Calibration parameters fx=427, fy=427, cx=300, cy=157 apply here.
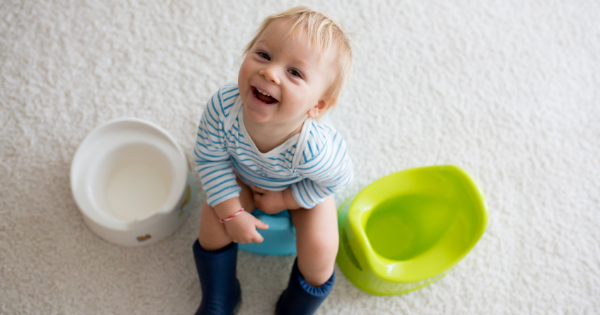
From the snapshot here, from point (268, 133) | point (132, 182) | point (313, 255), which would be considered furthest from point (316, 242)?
point (132, 182)

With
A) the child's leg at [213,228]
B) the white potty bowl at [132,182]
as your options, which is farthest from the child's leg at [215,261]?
the white potty bowl at [132,182]

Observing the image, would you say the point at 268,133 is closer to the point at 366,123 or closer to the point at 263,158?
the point at 263,158

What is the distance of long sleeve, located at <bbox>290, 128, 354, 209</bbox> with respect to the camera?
0.71 meters

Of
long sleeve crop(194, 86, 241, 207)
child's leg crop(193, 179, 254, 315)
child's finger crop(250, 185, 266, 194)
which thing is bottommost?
child's leg crop(193, 179, 254, 315)

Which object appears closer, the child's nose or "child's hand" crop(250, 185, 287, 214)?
the child's nose

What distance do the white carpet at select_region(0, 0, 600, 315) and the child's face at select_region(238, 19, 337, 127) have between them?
1.57 feet

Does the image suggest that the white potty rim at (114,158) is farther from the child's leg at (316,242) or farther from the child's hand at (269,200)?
the child's leg at (316,242)

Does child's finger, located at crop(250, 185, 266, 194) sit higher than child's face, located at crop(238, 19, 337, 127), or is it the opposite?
child's face, located at crop(238, 19, 337, 127)

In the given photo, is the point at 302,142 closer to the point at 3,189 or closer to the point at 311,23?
the point at 311,23

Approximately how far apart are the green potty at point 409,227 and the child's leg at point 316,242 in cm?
6

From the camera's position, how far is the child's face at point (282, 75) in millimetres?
614

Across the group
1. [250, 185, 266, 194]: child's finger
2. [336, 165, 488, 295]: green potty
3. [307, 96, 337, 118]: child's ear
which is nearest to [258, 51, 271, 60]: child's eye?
[307, 96, 337, 118]: child's ear

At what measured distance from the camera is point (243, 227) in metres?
0.79

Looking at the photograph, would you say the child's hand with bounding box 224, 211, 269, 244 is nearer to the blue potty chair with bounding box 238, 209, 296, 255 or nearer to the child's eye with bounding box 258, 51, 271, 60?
the blue potty chair with bounding box 238, 209, 296, 255
